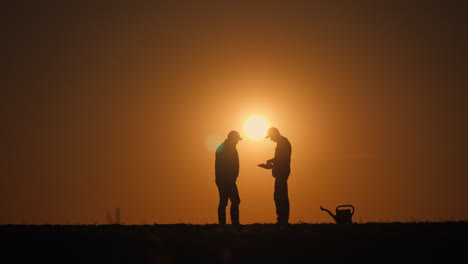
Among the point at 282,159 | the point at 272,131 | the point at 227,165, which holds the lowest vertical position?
the point at 227,165

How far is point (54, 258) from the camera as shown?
13250 mm

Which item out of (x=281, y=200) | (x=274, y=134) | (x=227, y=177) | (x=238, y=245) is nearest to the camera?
(x=238, y=245)

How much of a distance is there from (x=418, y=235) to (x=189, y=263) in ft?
17.8

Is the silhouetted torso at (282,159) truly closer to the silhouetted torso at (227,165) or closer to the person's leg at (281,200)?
the person's leg at (281,200)

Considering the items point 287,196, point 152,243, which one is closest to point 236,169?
point 287,196

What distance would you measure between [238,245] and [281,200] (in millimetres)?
5816

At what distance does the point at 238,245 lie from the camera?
46.2 feet

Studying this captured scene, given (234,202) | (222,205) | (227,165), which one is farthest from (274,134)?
(222,205)

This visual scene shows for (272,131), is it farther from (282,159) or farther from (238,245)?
(238,245)

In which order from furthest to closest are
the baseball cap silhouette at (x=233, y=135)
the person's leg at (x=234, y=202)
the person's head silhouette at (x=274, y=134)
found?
the person's head silhouette at (x=274, y=134) → the baseball cap silhouette at (x=233, y=135) → the person's leg at (x=234, y=202)

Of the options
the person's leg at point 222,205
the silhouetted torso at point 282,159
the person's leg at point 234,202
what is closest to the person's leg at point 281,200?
the silhouetted torso at point 282,159

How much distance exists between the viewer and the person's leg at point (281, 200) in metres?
19.8

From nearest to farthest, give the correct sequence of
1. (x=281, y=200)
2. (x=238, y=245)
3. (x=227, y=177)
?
(x=238, y=245) → (x=227, y=177) → (x=281, y=200)

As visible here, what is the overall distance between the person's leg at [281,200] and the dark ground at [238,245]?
3.01m
